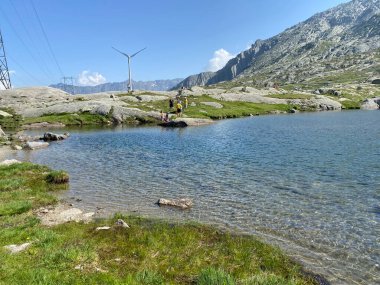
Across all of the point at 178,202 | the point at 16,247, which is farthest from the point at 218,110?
the point at 16,247

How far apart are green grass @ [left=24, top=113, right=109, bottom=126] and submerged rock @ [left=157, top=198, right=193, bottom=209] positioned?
263ft

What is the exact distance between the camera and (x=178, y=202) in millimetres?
23625

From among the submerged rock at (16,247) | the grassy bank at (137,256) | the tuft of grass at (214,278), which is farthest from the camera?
the submerged rock at (16,247)

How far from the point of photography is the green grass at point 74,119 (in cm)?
9950

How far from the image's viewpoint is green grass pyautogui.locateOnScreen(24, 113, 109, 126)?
99.5 m

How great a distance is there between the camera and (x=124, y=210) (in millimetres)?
23266

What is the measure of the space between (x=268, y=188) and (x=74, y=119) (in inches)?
3352

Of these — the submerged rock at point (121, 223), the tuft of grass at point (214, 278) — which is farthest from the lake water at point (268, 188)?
the tuft of grass at point (214, 278)

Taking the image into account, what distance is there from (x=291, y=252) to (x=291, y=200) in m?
8.06

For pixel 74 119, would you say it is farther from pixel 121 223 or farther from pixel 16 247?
pixel 16 247

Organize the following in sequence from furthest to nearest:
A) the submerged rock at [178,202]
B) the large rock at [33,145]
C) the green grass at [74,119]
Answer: the green grass at [74,119] → the large rock at [33,145] → the submerged rock at [178,202]

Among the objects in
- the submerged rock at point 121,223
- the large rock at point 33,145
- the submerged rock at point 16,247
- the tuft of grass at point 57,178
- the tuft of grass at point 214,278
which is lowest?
the large rock at point 33,145

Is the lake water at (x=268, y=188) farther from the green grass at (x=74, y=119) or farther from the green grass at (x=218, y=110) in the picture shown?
the green grass at (x=218, y=110)

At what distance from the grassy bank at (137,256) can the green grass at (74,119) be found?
81.5 metres
